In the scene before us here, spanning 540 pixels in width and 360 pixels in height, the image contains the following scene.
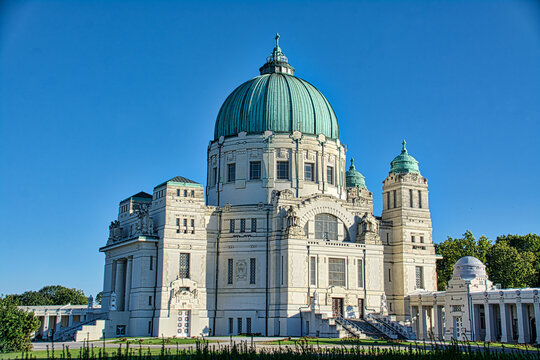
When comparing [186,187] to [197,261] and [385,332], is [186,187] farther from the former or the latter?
[385,332]

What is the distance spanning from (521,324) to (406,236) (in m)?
20.4

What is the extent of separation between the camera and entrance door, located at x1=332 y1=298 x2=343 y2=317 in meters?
67.5

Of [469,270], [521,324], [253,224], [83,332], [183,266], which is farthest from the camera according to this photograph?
[253,224]

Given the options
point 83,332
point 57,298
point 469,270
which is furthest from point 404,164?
point 57,298

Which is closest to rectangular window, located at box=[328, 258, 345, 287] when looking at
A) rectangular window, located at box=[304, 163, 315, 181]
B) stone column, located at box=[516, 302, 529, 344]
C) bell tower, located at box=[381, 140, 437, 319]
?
bell tower, located at box=[381, 140, 437, 319]

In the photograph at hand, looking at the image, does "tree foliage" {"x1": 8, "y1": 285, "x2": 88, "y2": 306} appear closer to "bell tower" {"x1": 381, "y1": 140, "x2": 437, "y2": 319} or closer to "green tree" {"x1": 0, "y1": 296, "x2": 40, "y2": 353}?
"bell tower" {"x1": 381, "y1": 140, "x2": 437, "y2": 319}

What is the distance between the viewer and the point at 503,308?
190 feet

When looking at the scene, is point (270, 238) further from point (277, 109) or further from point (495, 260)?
point (495, 260)

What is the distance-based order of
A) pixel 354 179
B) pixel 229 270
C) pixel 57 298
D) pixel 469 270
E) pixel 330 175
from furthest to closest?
pixel 57 298
pixel 354 179
pixel 330 175
pixel 229 270
pixel 469 270

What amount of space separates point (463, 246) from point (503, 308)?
30227 mm

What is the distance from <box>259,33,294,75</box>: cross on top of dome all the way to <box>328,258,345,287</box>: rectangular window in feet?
80.8

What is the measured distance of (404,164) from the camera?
7731 cm

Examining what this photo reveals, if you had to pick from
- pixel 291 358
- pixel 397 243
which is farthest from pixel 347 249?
pixel 291 358

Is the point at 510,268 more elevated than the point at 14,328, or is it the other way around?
the point at 510,268
